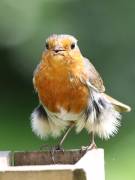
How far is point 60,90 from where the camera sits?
5.98m

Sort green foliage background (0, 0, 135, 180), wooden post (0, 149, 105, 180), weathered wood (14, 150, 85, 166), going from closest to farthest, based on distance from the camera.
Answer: wooden post (0, 149, 105, 180)
weathered wood (14, 150, 85, 166)
green foliage background (0, 0, 135, 180)

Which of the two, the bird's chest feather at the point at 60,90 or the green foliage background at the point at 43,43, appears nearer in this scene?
the bird's chest feather at the point at 60,90

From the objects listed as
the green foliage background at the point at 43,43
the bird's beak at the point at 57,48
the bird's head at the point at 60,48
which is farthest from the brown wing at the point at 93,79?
the green foliage background at the point at 43,43

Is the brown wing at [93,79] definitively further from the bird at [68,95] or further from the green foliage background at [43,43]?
the green foliage background at [43,43]

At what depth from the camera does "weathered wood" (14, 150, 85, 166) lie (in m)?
4.86

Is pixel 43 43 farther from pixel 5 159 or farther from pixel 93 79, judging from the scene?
pixel 5 159

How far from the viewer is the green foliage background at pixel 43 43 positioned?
352 inches

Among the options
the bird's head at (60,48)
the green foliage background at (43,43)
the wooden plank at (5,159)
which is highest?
the bird's head at (60,48)

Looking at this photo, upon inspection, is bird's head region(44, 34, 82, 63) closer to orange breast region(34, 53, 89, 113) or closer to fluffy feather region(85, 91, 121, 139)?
orange breast region(34, 53, 89, 113)

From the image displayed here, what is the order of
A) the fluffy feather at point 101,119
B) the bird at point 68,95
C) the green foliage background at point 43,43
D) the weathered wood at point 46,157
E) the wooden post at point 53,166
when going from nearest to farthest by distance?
the wooden post at point 53,166
the weathered wood at point 46,157
the bird at point 68,95
the fluffy feather at point 101,119
the green foliage background at point 43,43

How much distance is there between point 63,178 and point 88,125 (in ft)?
8.38

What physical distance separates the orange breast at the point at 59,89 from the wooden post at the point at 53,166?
946mm

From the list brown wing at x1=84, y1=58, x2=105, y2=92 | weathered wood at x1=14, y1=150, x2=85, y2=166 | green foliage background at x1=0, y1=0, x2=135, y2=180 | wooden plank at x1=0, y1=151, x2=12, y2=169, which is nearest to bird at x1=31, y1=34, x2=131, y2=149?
brown wing at x1=84, y1=58, x2=105, y2=92

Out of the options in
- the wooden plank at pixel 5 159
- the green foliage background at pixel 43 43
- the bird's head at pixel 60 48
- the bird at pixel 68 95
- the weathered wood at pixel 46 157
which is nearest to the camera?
Answer: the wooden plank at pixel 5 159
